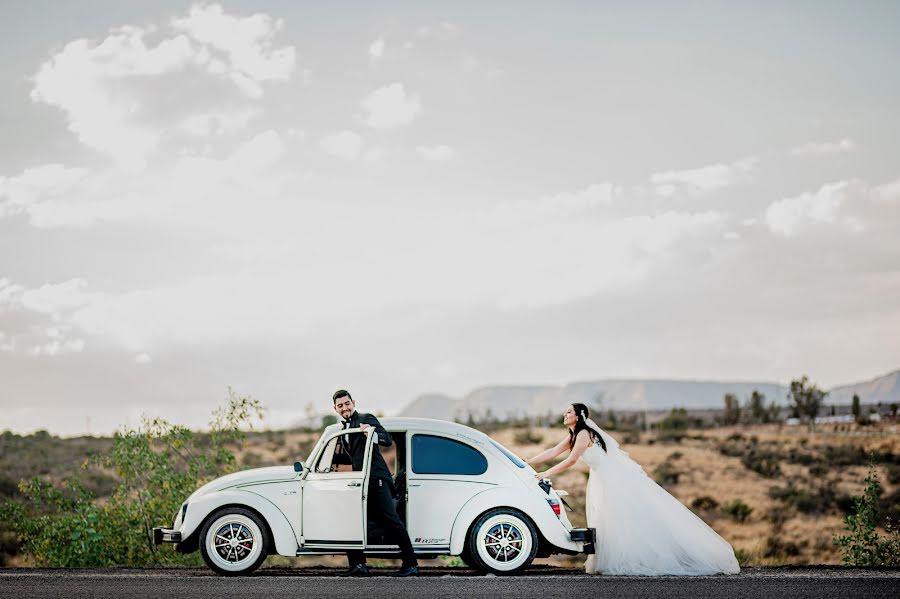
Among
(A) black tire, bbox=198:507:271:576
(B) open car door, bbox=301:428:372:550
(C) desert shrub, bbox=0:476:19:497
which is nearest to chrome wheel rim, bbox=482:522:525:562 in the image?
(B) open car door, bbox=301:428:372:550

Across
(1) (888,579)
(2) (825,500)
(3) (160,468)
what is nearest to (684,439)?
(2) (825,500)

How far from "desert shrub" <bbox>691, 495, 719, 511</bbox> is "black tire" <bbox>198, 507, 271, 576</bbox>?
29579mm

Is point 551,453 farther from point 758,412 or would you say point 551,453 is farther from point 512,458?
point 758,412

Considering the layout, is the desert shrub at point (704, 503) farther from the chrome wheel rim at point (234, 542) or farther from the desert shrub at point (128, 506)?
the chrome wheel rim at point (234, 542)

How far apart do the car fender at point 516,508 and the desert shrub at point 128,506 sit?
788cm

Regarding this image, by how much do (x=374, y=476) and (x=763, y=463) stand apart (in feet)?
137

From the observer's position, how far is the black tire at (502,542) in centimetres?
1352

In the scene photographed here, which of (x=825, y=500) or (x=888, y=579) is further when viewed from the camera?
(x=825, y=500)

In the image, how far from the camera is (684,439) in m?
67.4

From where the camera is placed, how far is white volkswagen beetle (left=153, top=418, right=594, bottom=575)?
13516mm

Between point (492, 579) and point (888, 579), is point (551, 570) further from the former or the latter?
point (888, 579)

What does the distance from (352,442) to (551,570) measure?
3437mm

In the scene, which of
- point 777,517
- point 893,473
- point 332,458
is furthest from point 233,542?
point 893,473

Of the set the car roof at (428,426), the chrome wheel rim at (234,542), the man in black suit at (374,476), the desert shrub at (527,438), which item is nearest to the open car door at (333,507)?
the man in black suit at (374,476)
